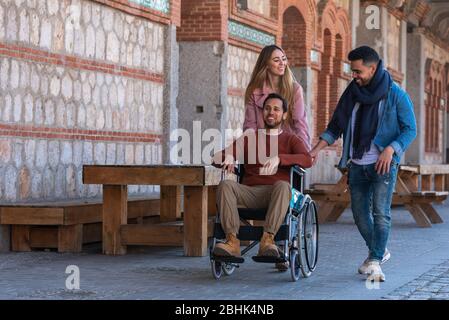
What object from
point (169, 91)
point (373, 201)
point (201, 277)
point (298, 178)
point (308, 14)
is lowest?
point (201, 277)

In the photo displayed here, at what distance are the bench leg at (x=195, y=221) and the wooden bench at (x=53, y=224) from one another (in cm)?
96

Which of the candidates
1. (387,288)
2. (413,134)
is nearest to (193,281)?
(387,288)

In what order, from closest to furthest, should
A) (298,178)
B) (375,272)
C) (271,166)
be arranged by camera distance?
(271,166), (375,272), (298,178)

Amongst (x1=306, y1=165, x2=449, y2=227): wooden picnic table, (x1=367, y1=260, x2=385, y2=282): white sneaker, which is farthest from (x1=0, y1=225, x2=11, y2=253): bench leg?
(x1=306, y1=165, x2=449, y2=227): wooden picnic table

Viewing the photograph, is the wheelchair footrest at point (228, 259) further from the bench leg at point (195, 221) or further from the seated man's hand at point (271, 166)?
the bench leg at point (195, 221)

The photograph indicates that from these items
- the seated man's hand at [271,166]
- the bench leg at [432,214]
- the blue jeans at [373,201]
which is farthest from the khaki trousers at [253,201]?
the bench leg at [432,214]

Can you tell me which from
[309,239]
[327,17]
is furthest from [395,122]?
[327,17]

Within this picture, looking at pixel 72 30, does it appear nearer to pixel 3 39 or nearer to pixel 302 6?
pixel 3 39

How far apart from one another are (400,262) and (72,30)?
4231 mm

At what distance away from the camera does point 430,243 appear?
460 inches

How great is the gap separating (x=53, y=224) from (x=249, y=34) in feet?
28.3

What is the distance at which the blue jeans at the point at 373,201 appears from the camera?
26.5 feet

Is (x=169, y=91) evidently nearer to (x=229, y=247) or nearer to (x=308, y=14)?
(x=229, y=247)

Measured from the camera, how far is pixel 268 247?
7543mm
